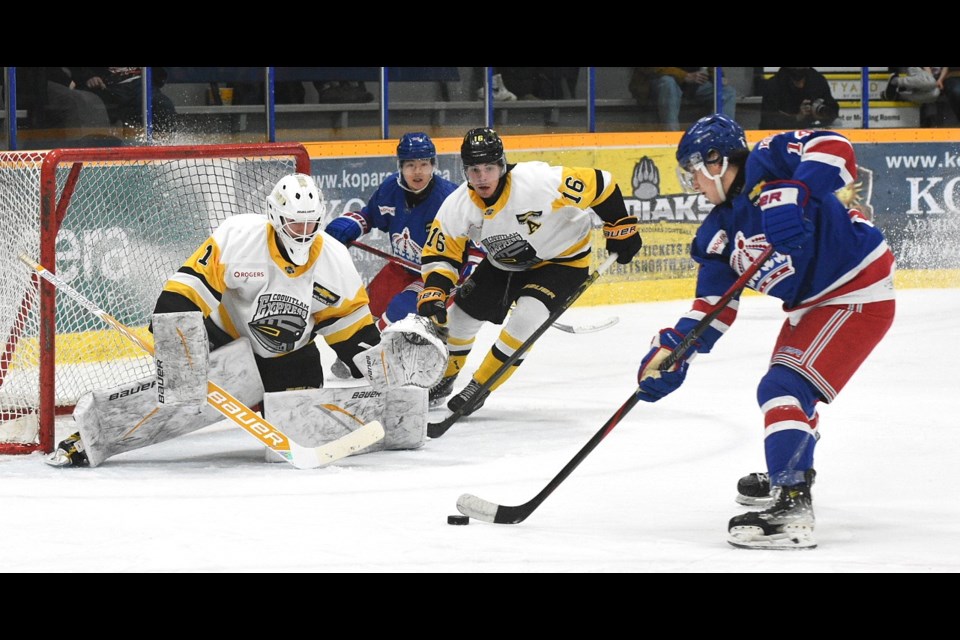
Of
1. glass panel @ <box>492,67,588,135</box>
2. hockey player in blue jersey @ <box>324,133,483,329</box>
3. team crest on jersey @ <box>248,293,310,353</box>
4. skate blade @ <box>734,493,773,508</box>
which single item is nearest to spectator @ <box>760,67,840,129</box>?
glass panel @ <box>492,67,588,135</box>

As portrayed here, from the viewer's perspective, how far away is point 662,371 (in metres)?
3.46

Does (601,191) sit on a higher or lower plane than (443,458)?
higher

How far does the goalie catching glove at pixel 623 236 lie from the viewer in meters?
5.08

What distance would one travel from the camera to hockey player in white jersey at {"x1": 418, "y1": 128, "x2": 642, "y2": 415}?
495cm

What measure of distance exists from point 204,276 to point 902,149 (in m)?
5.55

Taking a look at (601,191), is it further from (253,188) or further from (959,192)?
(959,192)

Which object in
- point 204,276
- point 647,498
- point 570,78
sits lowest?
point 647,498

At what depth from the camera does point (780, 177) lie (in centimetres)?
331

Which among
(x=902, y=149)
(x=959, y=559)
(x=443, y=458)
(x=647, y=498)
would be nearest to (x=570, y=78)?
Result: (x=902, y=149)

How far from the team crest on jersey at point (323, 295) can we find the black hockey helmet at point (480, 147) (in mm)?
731

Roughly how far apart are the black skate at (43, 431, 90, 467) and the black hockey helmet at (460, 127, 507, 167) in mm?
1535

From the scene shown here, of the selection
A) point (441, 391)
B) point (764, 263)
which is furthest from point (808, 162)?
point (441, 391)

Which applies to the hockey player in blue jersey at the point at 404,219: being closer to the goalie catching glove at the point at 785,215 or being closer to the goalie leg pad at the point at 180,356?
the goalie leg pad at the point at 180,356

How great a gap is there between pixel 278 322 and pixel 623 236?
1348 mm
